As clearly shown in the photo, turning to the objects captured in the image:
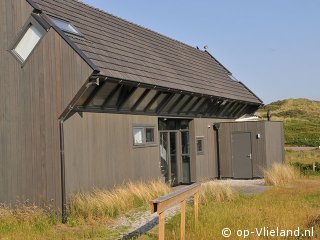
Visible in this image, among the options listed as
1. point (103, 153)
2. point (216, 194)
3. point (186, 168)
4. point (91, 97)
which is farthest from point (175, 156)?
point (91, 97)

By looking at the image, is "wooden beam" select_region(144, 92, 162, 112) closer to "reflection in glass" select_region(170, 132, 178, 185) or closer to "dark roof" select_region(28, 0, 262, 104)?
"dark roof" select_region(28, 0, 262, 104)

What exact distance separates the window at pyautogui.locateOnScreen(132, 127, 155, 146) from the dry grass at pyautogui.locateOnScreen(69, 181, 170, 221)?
1858 millimetres

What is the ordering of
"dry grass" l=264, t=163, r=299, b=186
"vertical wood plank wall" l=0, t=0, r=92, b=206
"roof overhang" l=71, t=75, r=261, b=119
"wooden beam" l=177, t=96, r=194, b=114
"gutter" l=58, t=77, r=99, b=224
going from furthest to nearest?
"wooden beam" l=177, t=96, r=194, b=114
"dry grass" l=264, t=163, r=299, b=186
"roof overhang" l=71, t=75, r=261, b=119
"vertical wood plank wall" l=0, t=0, r=92, b=206
"gutter" l=58, t=77, r=99, b=224

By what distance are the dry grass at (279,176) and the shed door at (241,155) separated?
1.65 metres

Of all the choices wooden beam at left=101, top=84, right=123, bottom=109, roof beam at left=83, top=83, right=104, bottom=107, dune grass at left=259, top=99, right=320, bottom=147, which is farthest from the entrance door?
dune grass at left=259, top=99, right=320, bottom=147

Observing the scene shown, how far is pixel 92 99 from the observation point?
13195 millimetres

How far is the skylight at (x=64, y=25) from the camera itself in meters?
13.2

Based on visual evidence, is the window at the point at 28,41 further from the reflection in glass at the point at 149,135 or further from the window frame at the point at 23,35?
the reflection in glass at the point at 149,135

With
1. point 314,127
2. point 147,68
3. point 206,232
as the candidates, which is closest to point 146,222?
point 206,232

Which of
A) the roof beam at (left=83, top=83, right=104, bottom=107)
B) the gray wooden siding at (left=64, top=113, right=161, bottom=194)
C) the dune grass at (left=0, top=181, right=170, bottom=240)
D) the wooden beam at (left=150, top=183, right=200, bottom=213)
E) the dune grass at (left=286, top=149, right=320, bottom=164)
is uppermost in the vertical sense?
the roof beam at (left=83, top=83, right=104, bottom=107)

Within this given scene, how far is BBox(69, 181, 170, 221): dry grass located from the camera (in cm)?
1155

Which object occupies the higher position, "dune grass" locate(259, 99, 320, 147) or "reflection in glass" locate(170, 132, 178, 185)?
"dune grass" locate(259, 99, 320, 147)

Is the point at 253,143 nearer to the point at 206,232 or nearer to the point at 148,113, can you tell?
the point at 148,113

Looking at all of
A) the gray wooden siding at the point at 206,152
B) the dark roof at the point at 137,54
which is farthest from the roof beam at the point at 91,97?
the gray wooden siding at the point at 206,152
